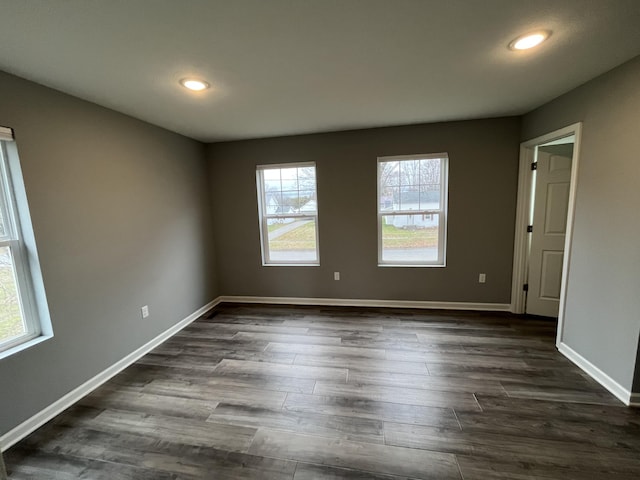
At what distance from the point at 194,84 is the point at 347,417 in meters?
2.56

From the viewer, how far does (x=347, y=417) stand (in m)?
1.83

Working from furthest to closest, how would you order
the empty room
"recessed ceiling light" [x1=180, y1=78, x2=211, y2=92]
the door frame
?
the door frame → "recessed ceiling light" [x1=180, y1=78, x2=211, y2=92] → the empty room

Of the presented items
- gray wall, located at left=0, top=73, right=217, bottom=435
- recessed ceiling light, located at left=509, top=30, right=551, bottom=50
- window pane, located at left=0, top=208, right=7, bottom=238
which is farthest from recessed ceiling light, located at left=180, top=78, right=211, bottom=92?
recessed ceiling light, located at left=509, top=30, right=551, bottom=50

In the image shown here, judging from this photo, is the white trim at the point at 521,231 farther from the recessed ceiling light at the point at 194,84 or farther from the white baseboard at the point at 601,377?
the recessed ceiling light at the point at 194,84

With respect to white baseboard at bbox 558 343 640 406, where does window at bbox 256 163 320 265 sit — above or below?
above

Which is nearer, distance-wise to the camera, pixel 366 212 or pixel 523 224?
pixel 523 224

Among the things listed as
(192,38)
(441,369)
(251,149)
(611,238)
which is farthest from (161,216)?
(611,238)

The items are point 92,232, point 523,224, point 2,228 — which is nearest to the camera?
point 2,228

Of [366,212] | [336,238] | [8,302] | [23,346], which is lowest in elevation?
[23,346]

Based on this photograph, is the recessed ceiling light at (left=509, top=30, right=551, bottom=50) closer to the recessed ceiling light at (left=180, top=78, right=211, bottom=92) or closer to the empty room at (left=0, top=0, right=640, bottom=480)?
the empty room at (left=0, top=0, right=640, bottom=480)

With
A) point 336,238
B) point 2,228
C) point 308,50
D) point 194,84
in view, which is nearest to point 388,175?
point 336,238

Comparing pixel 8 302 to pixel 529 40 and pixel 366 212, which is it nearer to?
pixel 366 212

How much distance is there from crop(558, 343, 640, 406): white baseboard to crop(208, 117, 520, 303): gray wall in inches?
39.9

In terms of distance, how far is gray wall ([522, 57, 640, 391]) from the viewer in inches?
73.3
